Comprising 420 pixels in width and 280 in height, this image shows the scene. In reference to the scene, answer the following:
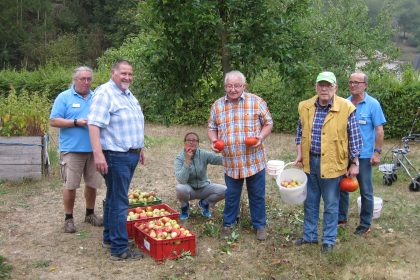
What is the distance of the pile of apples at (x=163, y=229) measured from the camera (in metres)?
4.79

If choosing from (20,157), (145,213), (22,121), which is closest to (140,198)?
(145,213)

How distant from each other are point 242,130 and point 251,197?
74cm

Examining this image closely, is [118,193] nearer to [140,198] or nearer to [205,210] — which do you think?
[140,198]

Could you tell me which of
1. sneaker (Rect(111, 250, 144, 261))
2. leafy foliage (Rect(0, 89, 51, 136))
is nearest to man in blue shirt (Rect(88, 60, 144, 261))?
sneaker (Rect(111, 250, 144, 261))

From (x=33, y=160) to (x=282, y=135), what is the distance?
869 centimetres

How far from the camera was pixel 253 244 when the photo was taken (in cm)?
520

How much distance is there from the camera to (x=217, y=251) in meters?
5.04

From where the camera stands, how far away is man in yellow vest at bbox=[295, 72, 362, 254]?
4676 mm

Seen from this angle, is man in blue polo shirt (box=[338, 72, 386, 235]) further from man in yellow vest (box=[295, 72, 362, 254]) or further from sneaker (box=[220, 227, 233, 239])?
sneaker (box=[220, 227, 233, 239])

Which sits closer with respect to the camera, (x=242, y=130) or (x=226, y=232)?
(x=242, y=130)

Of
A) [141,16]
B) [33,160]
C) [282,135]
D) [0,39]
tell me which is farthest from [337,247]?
[0,39]

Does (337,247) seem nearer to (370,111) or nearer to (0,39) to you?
(370,111)

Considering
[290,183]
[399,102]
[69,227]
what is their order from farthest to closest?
[399,102], [69,227], [290,183]

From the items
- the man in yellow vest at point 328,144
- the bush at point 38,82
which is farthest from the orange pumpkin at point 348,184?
the bush at point 38,82
